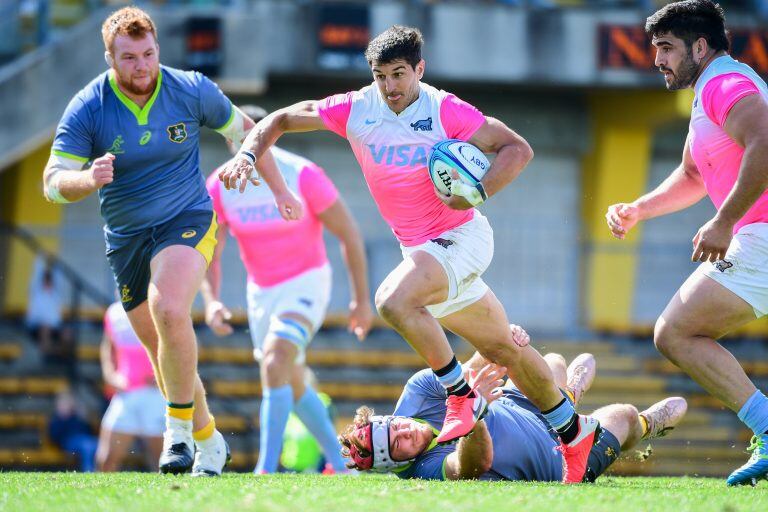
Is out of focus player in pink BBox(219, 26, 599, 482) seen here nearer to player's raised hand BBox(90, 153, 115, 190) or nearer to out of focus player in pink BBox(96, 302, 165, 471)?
player's raised hand BBox(90, 153, 115, 190)

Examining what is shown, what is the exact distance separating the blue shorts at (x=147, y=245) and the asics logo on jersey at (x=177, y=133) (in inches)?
16.8

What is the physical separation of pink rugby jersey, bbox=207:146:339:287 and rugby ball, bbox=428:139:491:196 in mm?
2865

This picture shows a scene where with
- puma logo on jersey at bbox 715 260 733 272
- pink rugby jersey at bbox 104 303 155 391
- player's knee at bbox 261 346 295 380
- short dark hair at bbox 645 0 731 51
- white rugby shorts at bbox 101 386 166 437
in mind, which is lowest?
white rugby shorts at bbox 101 386 166 437

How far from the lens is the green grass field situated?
552 centimetres

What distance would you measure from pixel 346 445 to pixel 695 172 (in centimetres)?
255

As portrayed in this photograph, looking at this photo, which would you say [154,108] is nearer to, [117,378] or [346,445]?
[346,445]

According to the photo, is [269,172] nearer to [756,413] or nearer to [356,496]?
[356,496]

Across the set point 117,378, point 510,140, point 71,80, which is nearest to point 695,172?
point 510,140

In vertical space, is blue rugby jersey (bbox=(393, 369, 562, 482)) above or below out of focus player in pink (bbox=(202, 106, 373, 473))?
below

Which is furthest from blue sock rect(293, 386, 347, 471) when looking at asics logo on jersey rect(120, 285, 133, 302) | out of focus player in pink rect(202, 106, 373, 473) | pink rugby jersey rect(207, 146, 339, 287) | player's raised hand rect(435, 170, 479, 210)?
player's raised hand rect(435, 170, 479, 210)

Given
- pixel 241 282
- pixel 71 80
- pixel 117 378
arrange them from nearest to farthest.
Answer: pixel 117 378
pixel 71 80
pixel 241 282

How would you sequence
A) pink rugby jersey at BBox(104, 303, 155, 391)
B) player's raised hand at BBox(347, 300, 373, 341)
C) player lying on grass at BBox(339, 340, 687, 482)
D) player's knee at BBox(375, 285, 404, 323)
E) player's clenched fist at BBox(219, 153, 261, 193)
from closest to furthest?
1. player's knee at BBox(375, 285, 404, 323)
2. player's clenched fist at BBox(219, 153, 261, 193)
3. player lying on grass at BBox(339, 340, 687, 482)
4. player's raised hand at BBox(347, 300, 373, 341)
5. pink rugby jersey at BBox(104, 303, 155, 391)

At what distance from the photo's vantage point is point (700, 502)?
586cm

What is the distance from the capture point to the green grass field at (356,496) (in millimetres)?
5520
